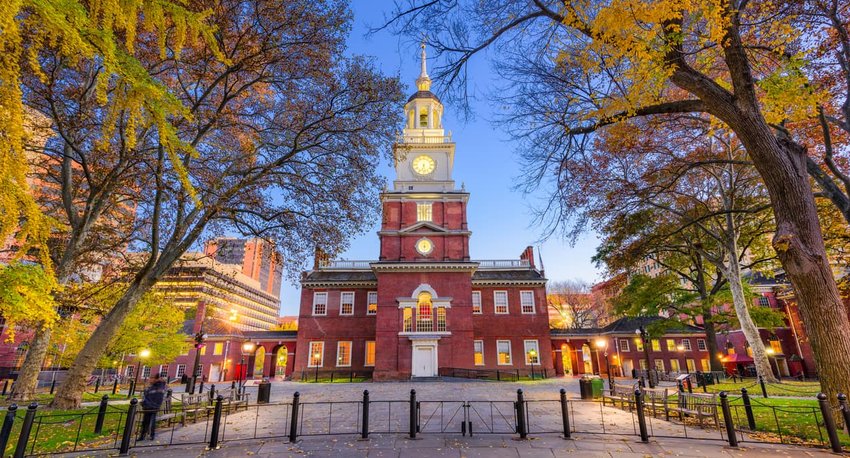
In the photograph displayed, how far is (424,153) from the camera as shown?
1420 inches

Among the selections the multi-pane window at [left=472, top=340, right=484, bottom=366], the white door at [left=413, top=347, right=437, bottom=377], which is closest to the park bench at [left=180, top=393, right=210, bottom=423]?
the white door at [left=413, top=347, right=437, bottom=377]

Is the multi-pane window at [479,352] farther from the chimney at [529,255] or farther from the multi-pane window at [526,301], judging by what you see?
the chimney at [529,255]

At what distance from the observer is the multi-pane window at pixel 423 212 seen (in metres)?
33.8

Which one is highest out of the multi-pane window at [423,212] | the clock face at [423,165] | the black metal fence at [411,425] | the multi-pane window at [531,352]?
the clock face at [423,165]

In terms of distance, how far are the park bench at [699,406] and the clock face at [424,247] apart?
22.2 meters

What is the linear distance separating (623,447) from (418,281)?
78.0ft

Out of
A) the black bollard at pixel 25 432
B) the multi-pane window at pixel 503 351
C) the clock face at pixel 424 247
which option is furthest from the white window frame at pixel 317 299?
the black bollard at pixel 25 432

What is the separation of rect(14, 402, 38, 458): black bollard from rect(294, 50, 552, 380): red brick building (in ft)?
77.1

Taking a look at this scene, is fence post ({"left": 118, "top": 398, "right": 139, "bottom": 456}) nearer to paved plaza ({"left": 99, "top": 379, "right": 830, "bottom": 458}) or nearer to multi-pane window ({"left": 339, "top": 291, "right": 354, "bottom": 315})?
paved plaza ({"left": 99, "top": 379, "right": 830, "bottom": 458})

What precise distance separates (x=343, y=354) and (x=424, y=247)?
38.1 ft

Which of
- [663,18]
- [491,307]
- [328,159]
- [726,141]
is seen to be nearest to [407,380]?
[491,307]

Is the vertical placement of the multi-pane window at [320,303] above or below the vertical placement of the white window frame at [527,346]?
above

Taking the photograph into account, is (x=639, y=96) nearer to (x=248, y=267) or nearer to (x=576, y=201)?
(x=576, y=201)

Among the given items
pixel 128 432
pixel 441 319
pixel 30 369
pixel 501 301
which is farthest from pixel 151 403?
pixel 501 301
